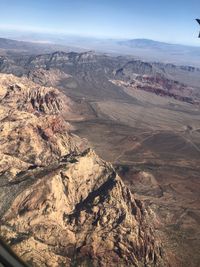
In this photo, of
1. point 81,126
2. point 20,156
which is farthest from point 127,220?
point 81,126

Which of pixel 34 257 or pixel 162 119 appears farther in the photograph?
pixel 162 119

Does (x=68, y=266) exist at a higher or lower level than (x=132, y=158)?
higher

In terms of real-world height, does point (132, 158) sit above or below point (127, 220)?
below

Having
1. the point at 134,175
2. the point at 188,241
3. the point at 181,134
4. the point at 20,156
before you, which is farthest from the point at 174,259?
the point at 181,134

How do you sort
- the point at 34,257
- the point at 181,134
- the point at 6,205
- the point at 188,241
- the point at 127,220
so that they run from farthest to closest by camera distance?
the point at 181,134
the point at 188,241
the point at 127,220
the point at 6,205
the point at 34,257

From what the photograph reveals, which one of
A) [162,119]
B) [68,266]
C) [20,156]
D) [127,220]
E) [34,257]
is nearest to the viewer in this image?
[34,257]

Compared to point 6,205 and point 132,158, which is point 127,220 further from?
point 132,158

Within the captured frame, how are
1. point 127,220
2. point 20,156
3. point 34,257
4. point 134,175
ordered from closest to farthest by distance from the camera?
point 34,257
point 127,220
point 20,156
point 134,175

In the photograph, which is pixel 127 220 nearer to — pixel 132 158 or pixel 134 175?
pixel 134 175

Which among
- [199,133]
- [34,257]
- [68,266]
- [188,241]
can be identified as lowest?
[199,133]
